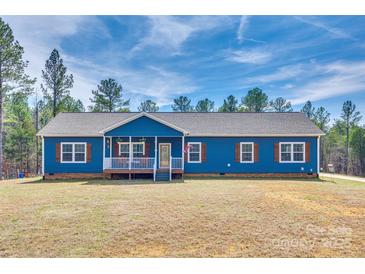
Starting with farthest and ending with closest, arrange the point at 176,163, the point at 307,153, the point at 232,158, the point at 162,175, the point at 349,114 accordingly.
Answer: the point at 349,114 < the point at 232,158 < the point at 307,153 < the point at 176,163 < the point at 162,175

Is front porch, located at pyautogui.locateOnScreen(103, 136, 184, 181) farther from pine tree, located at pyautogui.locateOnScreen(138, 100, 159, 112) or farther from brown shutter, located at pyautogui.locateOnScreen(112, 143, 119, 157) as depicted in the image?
pine tree, located at pyautogui.locateOnScreen(138, 100, 159, 112)

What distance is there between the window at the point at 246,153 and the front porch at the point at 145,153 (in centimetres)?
423

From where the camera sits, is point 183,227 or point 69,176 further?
point 69,176

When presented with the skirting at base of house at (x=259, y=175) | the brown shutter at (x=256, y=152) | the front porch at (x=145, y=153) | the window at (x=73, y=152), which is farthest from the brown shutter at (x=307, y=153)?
the window at (x=73, y=152)

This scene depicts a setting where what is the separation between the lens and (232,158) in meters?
18.2

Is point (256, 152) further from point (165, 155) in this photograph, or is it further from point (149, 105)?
point (149, 105)

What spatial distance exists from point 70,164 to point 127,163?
4083 millimetres

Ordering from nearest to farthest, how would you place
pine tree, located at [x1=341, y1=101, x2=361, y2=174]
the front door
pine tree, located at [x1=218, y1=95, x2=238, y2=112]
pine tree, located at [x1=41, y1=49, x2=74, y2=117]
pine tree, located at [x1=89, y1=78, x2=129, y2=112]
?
1. the front door
2. pine tree, located at [x1=41, y1=49, x2=74, y2=117]
3. pine tree, located at [x1=89, y1=78, x2=129, y2=112]
4. pine tree, located at [x1=341, y1=101, x2=361, y2=174]
5. pine tree, located at [x1=218, y1=95, x2=238, y2=112]

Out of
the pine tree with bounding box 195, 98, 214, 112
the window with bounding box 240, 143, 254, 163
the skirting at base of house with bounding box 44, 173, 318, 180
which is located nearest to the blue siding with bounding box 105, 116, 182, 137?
the skirting at base of house with bounding box 44, 173, 318, 180

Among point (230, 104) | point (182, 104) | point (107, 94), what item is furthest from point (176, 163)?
point (182, 104)

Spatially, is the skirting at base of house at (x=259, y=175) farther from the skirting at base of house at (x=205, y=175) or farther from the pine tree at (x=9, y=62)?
the pine tree at (x=9, y=62)

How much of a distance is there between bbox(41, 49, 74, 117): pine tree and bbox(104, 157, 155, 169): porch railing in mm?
15797

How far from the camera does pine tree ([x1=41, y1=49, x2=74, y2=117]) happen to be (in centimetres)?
2811

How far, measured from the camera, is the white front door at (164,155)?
18.2m
